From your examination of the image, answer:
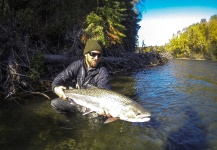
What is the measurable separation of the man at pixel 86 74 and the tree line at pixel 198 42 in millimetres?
60173

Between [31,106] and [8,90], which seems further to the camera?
[8,90]

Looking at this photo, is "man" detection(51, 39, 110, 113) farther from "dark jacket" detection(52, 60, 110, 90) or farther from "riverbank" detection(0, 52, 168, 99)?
"riverbank" detection(0, 52, 168, 99)

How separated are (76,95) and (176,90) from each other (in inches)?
303

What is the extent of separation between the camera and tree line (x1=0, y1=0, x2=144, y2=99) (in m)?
8.83

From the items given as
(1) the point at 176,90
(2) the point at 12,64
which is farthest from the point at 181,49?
(2) the point at 12,64

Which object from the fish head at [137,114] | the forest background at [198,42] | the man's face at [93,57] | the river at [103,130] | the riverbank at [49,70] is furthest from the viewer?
the forest background at [198,42]

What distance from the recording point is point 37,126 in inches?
224

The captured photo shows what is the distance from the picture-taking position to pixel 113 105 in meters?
4.00

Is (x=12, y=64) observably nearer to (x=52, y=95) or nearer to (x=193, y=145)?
(x=52, y=95)

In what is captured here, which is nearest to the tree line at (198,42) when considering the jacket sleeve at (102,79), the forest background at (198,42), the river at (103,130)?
the forest background at (198,42)

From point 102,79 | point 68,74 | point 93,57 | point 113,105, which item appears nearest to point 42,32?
point 68,74

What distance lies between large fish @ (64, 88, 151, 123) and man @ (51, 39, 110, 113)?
74 cm

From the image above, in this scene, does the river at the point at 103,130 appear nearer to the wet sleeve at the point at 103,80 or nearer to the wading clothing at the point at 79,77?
the wading clothing at the point at 79,77

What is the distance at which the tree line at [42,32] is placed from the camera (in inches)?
348
